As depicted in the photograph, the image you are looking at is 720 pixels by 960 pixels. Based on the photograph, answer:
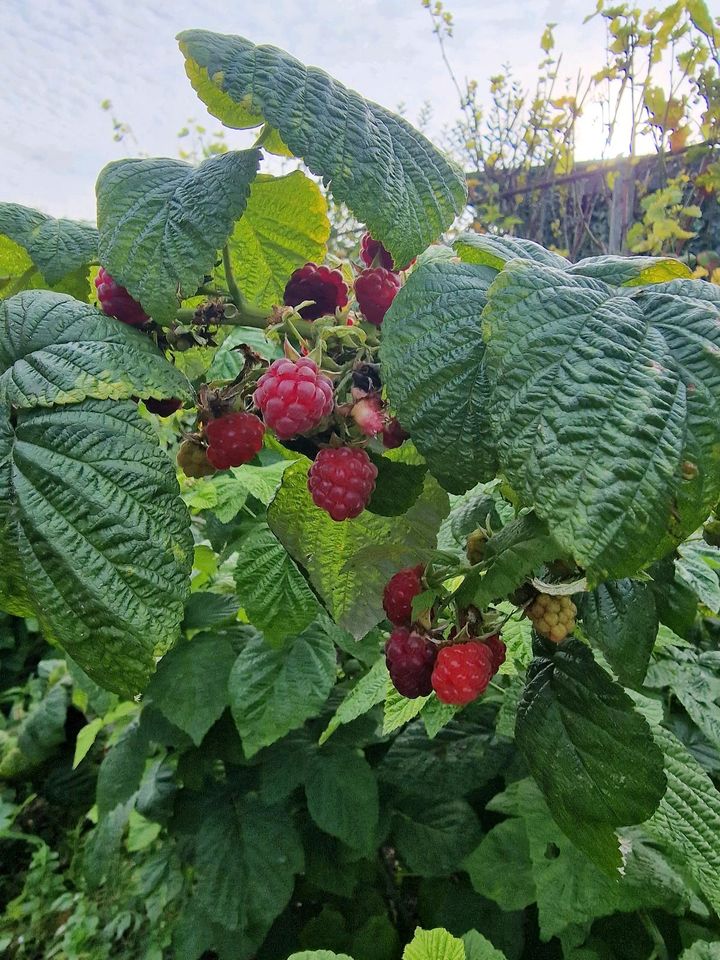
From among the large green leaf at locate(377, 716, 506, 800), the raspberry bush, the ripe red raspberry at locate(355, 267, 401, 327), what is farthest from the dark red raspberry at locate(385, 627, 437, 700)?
the large green leaf at locate(377, 716, 506, 800)

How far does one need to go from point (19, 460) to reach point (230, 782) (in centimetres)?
93

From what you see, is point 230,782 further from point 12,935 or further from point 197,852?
point 12,935

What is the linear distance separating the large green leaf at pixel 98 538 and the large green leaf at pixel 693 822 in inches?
18.8

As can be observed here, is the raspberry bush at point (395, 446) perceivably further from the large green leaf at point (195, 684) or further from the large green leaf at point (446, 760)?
the large green leaf at point (195, 684)

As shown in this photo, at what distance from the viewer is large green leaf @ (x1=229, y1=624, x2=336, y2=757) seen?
0.92m

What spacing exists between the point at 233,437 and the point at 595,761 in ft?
1.07

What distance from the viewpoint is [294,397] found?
0.41m

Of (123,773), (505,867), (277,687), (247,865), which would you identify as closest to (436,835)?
(505,867)

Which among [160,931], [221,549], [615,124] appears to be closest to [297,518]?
[221,549]

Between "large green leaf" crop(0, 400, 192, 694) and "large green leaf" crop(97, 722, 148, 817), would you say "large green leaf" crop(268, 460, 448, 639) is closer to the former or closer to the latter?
"large green leaf" crop(0, 400, 192, 694)

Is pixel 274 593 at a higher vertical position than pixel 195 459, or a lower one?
lower

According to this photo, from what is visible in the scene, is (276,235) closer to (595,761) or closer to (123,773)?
(595,761)

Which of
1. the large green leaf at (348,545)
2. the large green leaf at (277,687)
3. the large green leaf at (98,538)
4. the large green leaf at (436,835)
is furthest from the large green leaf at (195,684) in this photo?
the large green leaf at (98,538)

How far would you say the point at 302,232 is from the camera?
0.59 metres
